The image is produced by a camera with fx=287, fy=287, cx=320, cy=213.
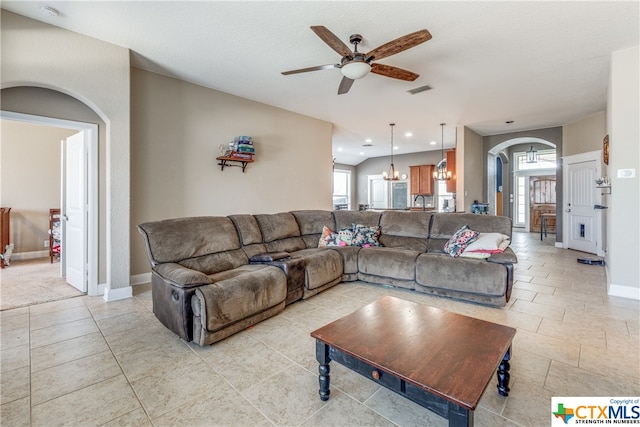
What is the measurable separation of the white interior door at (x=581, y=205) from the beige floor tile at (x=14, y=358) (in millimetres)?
8458

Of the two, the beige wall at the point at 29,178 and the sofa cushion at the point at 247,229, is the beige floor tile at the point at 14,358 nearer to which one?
the sofa cushion at the point at 247,229

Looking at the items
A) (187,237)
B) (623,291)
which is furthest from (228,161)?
(623,291)

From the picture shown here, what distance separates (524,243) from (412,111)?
4.68 m

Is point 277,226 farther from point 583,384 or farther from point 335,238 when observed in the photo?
point 583,384

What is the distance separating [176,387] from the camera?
1.78 m

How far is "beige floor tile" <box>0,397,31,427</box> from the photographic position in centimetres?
150

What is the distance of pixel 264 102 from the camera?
5.13 meters

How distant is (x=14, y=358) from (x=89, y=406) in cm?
104

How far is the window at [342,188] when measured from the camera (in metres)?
11.7

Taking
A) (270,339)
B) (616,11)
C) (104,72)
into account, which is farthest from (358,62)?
(104,72)

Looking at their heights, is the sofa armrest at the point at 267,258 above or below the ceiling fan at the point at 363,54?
below

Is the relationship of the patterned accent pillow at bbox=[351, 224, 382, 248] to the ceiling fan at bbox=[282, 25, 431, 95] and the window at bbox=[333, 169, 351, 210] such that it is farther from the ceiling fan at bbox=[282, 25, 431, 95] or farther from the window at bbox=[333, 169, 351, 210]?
the window at bbox=[333, 169, 351, 210]

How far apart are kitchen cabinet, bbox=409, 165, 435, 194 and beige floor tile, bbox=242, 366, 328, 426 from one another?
8897 mm

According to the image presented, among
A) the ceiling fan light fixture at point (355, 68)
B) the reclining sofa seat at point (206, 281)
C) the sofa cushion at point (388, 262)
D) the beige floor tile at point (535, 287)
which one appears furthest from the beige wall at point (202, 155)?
the beige floor tile at point (535, 287)
